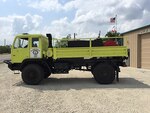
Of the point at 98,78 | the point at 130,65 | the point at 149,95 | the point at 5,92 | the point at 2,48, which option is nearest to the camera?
the point at 149,95

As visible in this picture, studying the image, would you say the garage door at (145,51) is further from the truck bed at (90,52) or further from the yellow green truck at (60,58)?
the truck bed at (90,52)

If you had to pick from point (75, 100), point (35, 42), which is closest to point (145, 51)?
point (35, 42)

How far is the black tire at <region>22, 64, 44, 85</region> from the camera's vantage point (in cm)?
1612

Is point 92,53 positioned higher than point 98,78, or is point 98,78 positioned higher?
point 92,53

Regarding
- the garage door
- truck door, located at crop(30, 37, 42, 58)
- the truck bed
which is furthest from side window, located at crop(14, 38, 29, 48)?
the garage door

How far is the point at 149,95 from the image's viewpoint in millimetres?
12188

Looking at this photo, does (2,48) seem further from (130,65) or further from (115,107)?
(115,107)

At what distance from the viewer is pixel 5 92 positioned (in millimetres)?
13242

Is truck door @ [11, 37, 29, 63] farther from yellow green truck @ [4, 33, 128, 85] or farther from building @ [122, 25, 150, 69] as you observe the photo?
building @ [122, 25, 150, 69]

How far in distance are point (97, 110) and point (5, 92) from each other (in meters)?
5.29

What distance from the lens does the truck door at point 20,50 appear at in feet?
54.0

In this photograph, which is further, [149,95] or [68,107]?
[149,95]

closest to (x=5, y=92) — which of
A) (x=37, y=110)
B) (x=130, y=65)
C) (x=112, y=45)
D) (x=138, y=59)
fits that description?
(x=37, y=110)

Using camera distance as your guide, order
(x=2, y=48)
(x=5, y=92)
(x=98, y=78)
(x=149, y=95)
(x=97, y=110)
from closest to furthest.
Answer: (x=97, y=110), (x=149, y=95), (x=5, y=92), (x=98, y=78), (x=2, y=48)
